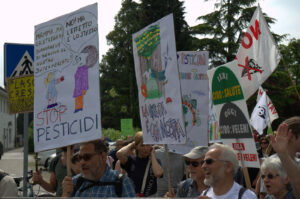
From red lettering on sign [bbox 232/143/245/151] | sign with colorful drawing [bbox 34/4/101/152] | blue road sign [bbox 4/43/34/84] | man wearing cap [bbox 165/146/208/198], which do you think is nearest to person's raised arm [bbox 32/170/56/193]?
sign with colorful drawing [bbox 34/4/101/152]

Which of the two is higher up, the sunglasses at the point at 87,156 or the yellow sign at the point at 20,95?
the yellow sign at the point at 20,95

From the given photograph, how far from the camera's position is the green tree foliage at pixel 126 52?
3731 cm

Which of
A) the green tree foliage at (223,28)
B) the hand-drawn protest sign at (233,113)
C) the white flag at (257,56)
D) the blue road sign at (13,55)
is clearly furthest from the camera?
the green tree foliage at (223,28)

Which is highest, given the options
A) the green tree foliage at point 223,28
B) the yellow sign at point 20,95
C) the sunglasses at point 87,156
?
the green tree foliage at point 223,28

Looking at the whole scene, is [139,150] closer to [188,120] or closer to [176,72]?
[188,120]

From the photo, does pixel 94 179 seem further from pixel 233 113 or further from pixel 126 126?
pixel 126 126

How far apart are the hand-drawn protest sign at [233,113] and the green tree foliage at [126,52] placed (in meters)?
31.6

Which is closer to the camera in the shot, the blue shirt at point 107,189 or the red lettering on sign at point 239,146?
the blue shirt at point 107,189

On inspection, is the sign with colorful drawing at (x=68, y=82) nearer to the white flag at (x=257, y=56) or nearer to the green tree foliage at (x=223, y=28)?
the white flag at (x=257, y=56)

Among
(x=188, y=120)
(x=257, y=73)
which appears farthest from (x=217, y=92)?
(x=188, y=120)

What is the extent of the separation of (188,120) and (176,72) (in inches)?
61.6

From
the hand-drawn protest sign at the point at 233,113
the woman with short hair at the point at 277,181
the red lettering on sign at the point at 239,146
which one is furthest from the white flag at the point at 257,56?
the woman with short hair at the point at 277,181

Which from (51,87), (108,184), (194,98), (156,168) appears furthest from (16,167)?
(108,184)

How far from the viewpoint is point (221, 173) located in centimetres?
353
